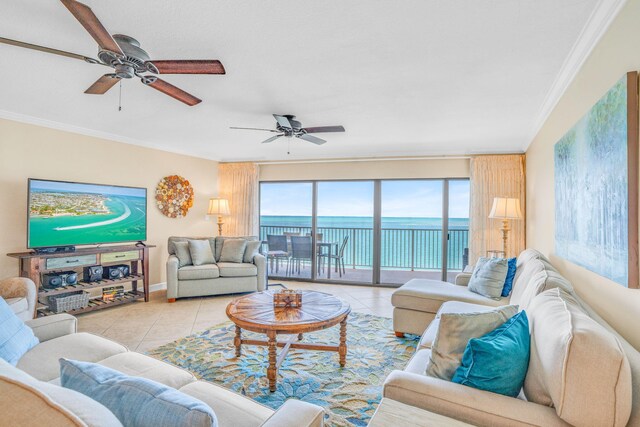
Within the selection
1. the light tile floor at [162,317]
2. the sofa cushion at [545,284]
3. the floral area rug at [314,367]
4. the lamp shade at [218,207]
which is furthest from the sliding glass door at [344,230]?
the sofa cushion at [545,284]

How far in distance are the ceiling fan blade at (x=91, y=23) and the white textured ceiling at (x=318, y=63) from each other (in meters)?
0.19

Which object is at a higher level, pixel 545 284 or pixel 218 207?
pixel 218 207

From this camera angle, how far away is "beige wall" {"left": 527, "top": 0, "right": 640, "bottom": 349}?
4.74ft

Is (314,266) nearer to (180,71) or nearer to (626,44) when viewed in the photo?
(180,71)

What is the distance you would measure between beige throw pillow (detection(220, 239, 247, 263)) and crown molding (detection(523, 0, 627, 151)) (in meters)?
4.35

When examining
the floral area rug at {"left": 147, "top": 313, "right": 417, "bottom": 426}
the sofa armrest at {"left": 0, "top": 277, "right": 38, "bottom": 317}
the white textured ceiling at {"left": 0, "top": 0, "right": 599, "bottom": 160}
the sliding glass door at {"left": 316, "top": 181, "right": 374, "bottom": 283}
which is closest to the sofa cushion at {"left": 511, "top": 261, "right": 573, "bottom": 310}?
the floral area rug at {"left": 147, "top": 313, "right": 417, "bottom": 426}

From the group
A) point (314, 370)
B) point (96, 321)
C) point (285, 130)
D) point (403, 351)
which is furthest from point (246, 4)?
point (96, 321)

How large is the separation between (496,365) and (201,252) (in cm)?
453

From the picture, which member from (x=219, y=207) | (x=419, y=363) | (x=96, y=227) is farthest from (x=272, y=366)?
(x=219, y=207)

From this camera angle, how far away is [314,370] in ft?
8.71

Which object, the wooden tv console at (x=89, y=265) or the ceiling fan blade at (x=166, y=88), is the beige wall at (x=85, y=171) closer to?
the wooden tv console at (x=89, y=265)

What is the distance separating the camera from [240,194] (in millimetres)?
6465

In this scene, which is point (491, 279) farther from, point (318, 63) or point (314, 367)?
point (318, 63)

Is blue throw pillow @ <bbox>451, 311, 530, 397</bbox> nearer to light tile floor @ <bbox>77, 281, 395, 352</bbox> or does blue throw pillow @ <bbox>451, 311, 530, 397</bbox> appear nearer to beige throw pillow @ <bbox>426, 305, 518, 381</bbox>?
beige throw pillow @ <bbox>426, 305, 518, 381</bbox>
